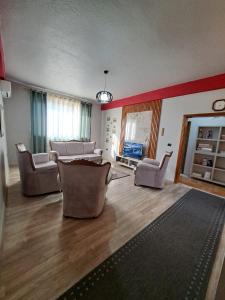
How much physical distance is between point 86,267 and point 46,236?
0.67m

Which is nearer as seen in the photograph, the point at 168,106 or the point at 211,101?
the point at 211,101

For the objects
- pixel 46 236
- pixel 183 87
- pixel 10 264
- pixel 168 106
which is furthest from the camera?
pixel 168 106

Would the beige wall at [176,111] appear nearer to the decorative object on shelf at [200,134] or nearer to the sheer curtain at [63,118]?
the decorative object on shelf at [200,134]

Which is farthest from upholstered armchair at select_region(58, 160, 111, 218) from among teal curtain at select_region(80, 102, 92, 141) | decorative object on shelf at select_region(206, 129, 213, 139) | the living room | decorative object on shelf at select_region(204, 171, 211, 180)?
teal curtain at select_region(80, 102, 92, 141)

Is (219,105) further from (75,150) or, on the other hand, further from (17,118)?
(17,118)

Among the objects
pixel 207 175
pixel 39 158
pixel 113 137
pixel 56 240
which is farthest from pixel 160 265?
pixel 113 137

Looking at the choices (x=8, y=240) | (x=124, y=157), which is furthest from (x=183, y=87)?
(x=8, y=240)

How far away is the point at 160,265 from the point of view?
141 cm

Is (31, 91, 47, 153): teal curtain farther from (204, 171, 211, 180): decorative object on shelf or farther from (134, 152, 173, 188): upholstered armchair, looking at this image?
(204, 171, 211, 180): decorative object on shelf

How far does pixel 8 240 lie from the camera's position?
1580 millimetres

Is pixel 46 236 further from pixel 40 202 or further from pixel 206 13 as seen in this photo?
pixel 206 13

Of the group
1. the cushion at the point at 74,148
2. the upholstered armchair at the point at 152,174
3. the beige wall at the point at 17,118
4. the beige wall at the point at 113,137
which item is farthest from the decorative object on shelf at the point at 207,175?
the beige wall at the point at 17,118

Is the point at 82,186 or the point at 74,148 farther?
the point at 74,148

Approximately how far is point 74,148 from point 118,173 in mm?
1760
